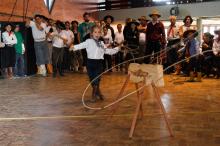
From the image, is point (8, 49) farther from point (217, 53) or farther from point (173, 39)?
point (217, 53)

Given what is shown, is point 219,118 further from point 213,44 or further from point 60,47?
point 60,47

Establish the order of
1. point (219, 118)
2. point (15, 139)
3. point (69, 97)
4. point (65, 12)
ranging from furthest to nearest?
point (65, 12)
point (69, 97)
point (219, 118)
point (15, 139)

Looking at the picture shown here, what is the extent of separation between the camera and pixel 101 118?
520cm

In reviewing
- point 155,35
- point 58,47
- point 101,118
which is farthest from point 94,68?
point 58,47

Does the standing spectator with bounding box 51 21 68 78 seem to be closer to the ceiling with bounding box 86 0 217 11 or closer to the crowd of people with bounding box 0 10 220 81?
the crowd of people with bounding box 0 10 220 81

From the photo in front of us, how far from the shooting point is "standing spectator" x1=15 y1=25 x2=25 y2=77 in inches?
401

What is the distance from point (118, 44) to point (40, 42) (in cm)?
238

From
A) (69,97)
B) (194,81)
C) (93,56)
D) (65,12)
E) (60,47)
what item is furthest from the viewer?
(65,12)

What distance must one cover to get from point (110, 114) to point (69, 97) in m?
1.72

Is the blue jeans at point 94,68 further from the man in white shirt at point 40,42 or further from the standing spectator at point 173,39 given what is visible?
the man in white shirt at point 40,42

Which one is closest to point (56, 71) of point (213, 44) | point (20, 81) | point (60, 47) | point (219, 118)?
point (60, 47)

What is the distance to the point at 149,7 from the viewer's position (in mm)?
14898

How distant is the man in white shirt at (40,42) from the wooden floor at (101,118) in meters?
2.55

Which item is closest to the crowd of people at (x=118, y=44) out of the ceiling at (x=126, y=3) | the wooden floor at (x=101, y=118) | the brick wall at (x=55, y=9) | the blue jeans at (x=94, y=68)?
the brick wall at (x=55, y=9)
